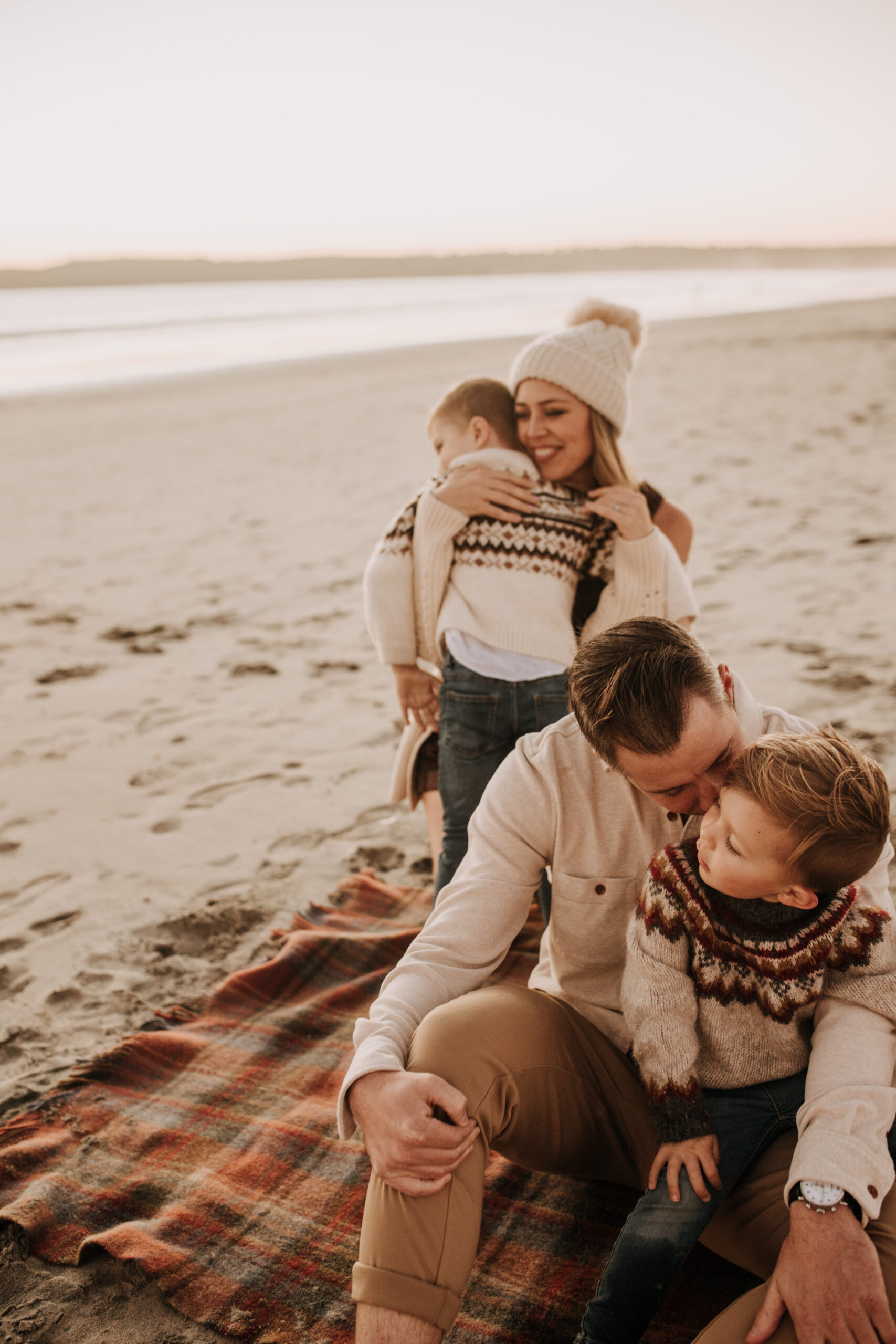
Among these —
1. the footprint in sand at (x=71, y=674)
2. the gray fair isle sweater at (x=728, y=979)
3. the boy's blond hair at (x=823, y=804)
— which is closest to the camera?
the boy's blond hair at (x=823, y=804)

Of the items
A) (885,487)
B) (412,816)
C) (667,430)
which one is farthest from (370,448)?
(412,816)

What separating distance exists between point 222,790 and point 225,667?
121 centimetres

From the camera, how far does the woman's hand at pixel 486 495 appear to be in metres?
2.76

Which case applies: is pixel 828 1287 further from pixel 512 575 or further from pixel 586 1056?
pixel 512 575

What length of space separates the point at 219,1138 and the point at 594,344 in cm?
226

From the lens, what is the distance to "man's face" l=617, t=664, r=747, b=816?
5.26 ft

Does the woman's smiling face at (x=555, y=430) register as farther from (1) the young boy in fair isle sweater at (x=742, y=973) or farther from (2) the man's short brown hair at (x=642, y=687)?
(1) the young boy in fair isle sweater at (x=742, y=973)

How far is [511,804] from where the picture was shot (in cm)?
181

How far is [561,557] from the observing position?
283 centimetres

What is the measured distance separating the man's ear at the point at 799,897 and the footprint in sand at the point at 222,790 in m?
2.44

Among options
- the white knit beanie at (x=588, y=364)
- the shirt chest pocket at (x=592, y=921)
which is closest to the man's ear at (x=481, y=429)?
the white knit beanie at (x=588, y=364)

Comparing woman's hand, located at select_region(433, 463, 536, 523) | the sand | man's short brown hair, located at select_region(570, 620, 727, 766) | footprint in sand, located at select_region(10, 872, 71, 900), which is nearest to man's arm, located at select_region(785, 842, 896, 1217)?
man's short brown hair, located at select_region(570, 620, 727, 766)

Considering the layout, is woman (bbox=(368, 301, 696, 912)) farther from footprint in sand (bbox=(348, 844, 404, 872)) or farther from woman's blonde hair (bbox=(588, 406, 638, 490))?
footprint in sand (bbox=(348, 844, 404, 872))

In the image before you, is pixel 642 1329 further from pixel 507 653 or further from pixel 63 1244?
pixel 507 653
